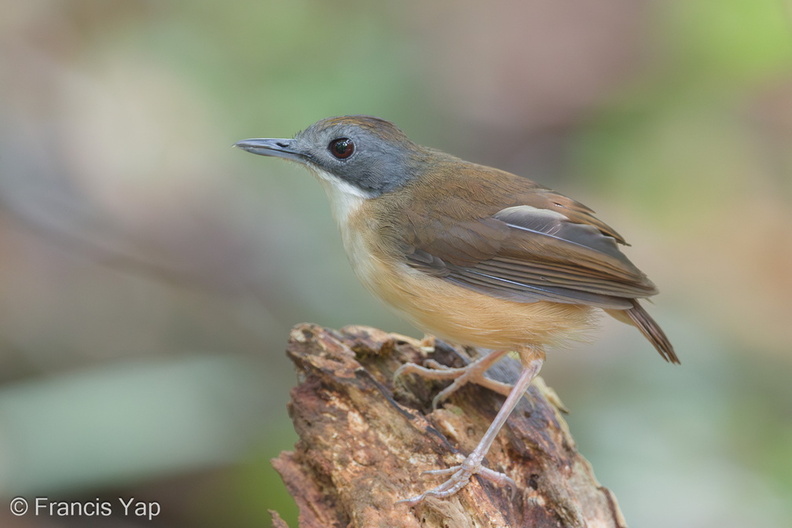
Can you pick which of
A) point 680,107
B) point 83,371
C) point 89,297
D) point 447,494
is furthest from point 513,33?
point 447,494

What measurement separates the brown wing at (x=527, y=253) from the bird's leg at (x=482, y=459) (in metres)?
0.34

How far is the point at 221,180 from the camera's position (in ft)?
26.2

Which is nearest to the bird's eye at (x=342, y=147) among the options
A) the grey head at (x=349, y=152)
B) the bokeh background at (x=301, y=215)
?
the grey head at (x=349, y=152)

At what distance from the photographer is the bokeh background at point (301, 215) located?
5.02m

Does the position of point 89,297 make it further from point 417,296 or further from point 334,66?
point 417,296

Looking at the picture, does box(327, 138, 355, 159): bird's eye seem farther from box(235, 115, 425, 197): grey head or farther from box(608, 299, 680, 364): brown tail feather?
box(608, 299, 680, 364): brown tail feather

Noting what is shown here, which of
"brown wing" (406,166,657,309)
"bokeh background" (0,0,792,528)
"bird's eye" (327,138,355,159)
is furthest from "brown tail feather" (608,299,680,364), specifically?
"bird's eye" (327,138,355,159)

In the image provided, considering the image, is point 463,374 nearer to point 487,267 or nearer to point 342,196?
point 487,267

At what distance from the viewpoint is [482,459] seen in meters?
3.65

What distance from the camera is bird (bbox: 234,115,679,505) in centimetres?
380

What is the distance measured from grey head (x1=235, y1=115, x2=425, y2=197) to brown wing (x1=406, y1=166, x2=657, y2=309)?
35 centimetres

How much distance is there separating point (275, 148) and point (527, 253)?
1467 millimetres

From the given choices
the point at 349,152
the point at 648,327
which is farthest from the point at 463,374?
the point at 349,152

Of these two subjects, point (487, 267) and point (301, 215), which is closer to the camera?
point (487, 267)
